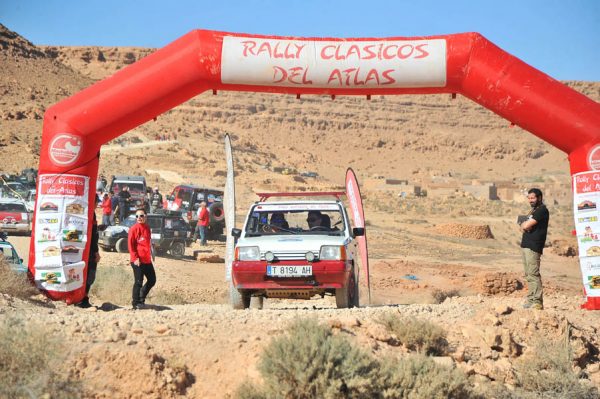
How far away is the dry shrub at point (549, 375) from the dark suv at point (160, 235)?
1599cm

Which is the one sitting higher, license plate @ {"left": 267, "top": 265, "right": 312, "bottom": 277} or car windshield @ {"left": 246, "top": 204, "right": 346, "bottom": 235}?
car windshield @ {"left": 246, "top": 204, "right": 346, "bottom": 235}

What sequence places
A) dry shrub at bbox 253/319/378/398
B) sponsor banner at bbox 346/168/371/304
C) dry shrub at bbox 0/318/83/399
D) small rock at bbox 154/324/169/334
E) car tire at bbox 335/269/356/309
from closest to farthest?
dry shrub at bbox 0/318/83/399
dry shrub at bbox 253/319/378/398
small rock at bbox 154/324/169/334
car tire at bbox 335/269/356/309
sponsor banner at bbox 346/168/371/304

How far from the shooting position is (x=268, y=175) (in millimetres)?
62594

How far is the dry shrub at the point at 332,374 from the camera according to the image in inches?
269

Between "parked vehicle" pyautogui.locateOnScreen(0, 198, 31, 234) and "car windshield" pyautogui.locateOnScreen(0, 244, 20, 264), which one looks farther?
"parked vehicle" pyautogui.locateOnScreen(0, 198, 31, 234)

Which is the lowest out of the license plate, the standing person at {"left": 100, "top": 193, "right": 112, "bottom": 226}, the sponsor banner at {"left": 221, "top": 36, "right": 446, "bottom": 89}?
the license plate

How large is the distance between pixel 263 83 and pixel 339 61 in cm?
120

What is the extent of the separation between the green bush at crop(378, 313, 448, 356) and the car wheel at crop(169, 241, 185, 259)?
16.4 metres

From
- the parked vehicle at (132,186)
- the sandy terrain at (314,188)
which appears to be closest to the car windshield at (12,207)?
the sandy terrain at (314,188)

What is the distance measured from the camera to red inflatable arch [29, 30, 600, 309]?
1163 centimetres

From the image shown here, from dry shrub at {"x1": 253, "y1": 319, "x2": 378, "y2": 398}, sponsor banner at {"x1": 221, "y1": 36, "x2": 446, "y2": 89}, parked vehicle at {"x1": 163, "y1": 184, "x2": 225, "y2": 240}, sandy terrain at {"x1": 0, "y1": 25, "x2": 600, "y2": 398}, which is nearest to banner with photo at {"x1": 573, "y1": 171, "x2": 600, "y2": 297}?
sandy terrain at {"x1": 0, "y1": 25, "x2": 600, "y2": 398}

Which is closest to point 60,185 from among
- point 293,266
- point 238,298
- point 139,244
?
point 139,244

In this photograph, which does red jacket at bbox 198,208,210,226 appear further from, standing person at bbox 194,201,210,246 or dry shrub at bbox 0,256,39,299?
dry shrub at bbox 0,256,39,299

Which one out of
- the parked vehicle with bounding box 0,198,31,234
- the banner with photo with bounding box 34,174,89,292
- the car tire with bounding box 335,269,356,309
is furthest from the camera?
the parked vehicle with bounding box 0,198,31,234
